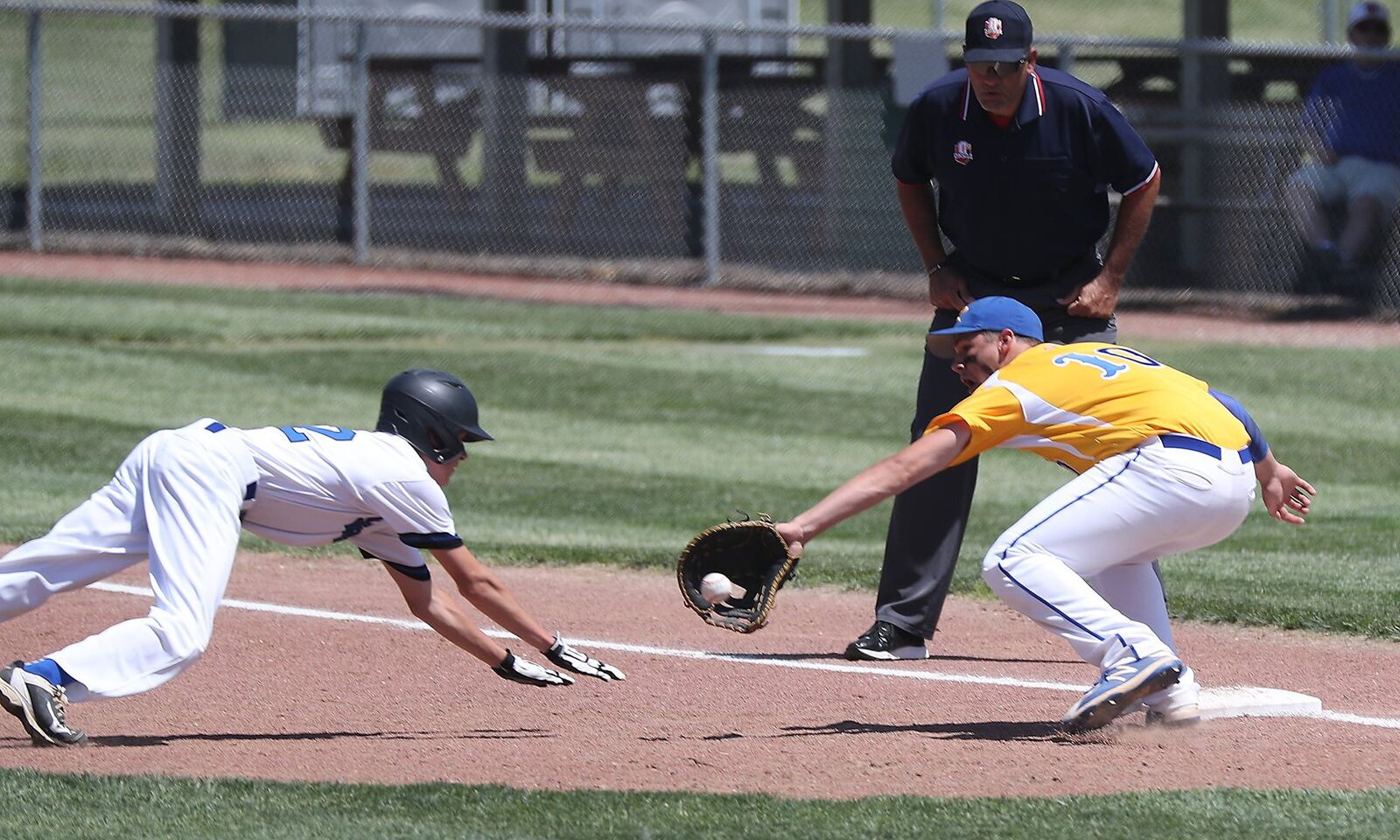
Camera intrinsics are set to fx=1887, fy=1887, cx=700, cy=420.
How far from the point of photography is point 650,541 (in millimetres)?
9109

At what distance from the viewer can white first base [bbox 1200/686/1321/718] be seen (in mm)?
5594

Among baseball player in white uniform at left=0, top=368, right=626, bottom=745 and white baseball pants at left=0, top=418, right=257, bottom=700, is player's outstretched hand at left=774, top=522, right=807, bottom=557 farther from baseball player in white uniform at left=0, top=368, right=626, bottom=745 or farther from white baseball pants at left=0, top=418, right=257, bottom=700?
white baseball pants at left=0, top=418, right=257, bottom=700

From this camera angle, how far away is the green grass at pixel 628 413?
346 inches

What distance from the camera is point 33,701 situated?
4.91 metres

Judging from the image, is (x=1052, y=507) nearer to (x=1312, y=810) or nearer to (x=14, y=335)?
(x=1312, y=810)

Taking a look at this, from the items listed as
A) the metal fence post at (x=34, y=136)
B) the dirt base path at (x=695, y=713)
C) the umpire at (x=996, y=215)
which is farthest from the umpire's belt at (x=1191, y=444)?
the metal fence post at (x=34, y=136)

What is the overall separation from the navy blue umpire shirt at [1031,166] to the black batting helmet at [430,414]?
2.01 m

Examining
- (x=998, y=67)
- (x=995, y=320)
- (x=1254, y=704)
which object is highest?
(x=998, y=67)

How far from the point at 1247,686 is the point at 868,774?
179cm

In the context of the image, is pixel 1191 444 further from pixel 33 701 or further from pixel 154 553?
pixel 33 701

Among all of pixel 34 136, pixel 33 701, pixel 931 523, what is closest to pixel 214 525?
pixel 33 701

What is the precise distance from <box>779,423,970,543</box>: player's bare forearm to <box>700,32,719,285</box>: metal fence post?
42.7 feet

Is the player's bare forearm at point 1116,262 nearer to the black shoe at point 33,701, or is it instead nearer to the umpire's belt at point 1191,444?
the umpire's belt at point 1191,444

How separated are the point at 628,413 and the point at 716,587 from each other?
25.6 ft
